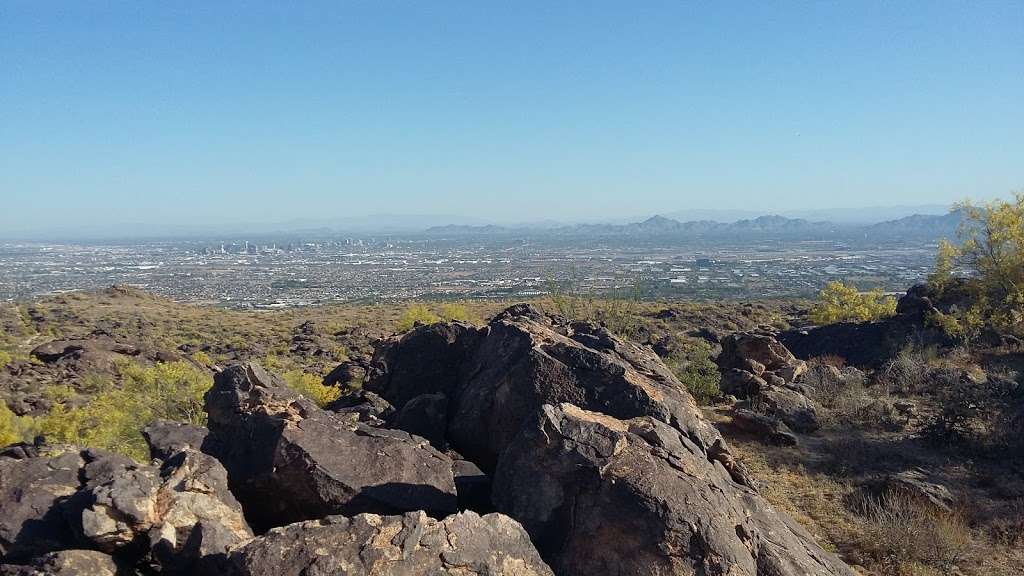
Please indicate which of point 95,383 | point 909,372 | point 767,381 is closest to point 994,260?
point 909,372

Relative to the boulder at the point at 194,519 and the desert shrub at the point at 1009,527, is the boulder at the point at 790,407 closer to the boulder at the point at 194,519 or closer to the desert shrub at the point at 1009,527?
the desert shrub at the point at 1009,527

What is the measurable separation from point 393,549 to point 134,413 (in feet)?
42.8

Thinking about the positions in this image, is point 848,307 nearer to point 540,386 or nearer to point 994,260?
point 994,260

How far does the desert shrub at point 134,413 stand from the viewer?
14.2 m

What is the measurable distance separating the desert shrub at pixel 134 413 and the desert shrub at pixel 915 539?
15.1 metres

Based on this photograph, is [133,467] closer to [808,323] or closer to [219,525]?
[219,525]

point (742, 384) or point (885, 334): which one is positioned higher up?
point (885, 334)

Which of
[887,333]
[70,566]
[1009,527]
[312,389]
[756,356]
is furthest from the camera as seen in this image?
[887,333]

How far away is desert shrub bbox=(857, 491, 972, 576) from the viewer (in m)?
9.04

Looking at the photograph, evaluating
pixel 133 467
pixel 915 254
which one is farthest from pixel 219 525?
pixel 915 254

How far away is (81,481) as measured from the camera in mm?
6988

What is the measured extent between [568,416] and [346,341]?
3555cm

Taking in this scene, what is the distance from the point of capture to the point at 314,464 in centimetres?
731

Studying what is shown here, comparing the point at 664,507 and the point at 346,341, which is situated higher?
the point at 664,507
